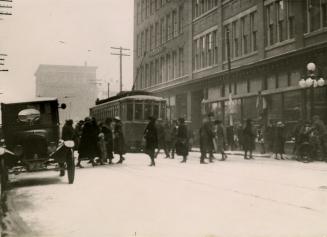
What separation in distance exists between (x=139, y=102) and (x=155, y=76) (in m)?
20.3

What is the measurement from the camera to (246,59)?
2855 cm

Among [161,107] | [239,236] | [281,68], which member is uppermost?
[281,68]

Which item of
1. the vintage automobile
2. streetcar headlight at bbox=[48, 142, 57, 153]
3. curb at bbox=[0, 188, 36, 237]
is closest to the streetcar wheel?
the vintage automobile

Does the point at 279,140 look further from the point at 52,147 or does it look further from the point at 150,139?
the point at 52,147

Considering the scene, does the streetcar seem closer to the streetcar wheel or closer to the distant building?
the distant building

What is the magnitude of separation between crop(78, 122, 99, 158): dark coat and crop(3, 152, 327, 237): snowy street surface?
118 inches

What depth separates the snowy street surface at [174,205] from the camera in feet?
20.7

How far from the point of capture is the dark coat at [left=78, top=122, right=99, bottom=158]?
16.3 meters

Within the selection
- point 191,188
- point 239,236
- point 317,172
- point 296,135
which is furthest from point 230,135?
point 239,236

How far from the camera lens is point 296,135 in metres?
20.1

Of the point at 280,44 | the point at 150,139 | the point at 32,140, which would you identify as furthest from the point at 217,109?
the point at 32,140

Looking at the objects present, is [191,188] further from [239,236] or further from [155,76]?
[155,76]

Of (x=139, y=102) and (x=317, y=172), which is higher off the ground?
(x=139, y=102)

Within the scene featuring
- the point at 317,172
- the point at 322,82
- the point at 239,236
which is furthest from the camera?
the point at 322,82
